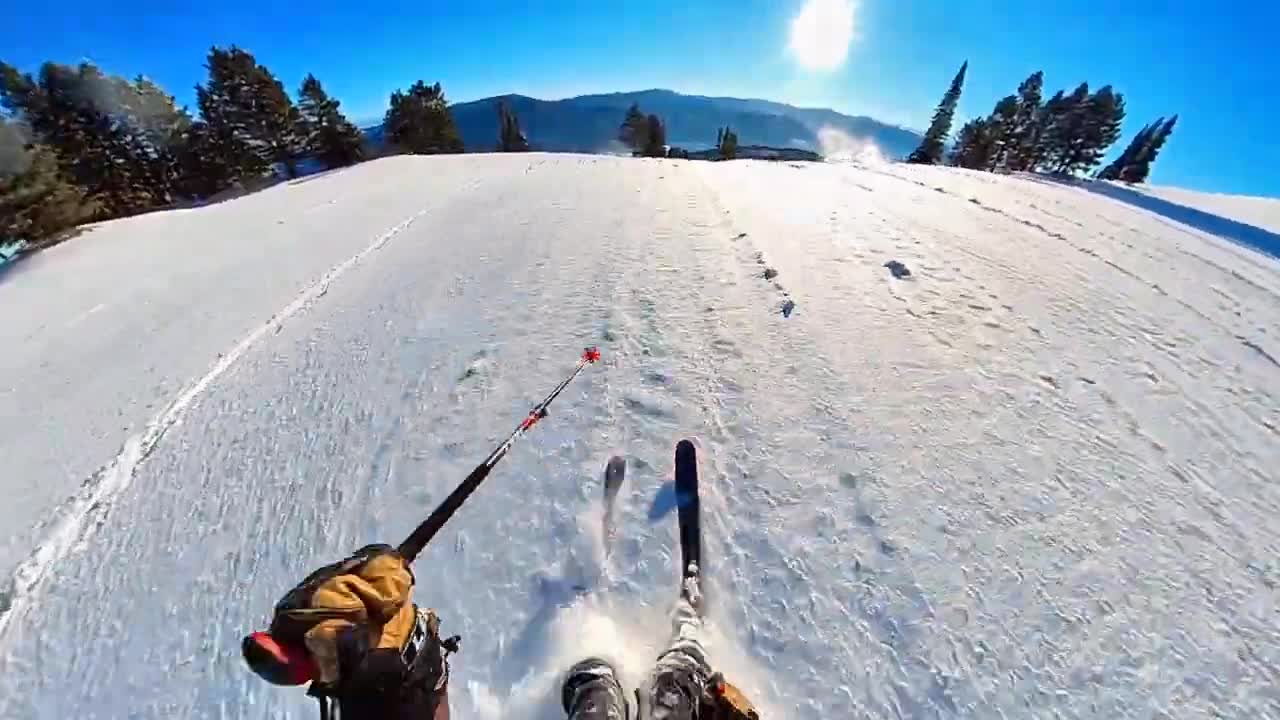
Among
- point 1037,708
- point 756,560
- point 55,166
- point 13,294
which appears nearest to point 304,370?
point 756,560

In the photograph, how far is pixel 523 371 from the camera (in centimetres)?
630

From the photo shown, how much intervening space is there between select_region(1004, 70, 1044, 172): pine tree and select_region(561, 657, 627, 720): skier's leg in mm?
61638

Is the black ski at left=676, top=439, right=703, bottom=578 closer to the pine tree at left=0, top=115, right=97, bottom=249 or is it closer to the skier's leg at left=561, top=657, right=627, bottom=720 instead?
the skier's leg at left=561, top=657, right=627, bottom=720

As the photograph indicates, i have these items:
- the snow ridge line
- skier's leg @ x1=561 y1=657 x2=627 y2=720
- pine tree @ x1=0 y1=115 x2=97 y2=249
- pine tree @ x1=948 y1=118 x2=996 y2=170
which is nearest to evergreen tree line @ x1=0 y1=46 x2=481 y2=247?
pine tree @ x1=0 y1=115 x2=97 y2=249

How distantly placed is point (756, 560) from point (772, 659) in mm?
732

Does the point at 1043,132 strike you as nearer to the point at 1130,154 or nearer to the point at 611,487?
the point at 1130,154

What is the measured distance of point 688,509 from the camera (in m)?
4.28

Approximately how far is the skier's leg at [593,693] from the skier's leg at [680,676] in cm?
20

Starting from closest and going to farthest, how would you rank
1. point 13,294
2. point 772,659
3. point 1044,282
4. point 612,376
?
point 772,659 → point 612,376 → point 1044,282 → point 13,294

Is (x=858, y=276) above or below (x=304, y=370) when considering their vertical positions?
above

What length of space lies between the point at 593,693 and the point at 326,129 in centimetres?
4847

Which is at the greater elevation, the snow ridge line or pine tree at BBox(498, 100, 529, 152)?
pine tree at BBox(498, 100, 529, 152)

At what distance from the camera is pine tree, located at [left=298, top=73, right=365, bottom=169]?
39.3 meters

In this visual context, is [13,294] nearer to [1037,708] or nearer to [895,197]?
[1037,708]
